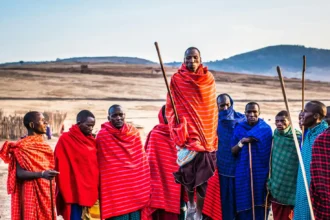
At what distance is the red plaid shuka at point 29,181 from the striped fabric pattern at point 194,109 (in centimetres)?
147

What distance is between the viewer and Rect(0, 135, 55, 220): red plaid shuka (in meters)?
Answer: 5.43

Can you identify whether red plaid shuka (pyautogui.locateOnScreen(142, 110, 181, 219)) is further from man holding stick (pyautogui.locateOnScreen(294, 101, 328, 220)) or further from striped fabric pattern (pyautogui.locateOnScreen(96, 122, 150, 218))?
man holding stick (pyautogui.locateOnScreen(294, 101, 328, 220))

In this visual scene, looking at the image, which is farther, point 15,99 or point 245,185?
point 15,99

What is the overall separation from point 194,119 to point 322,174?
1622 mm

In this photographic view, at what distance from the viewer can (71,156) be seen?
18.9 ft

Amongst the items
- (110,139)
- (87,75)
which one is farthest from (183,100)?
(87,75)

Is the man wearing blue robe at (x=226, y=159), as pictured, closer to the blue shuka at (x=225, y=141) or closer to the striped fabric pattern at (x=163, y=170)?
the blue shuka at (x=225, y=141)

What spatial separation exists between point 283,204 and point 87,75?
46235 millimetres

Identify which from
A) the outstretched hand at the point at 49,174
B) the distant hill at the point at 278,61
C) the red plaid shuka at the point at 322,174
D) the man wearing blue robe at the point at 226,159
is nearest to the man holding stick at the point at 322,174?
the red plaid shuka at the point at 322,174

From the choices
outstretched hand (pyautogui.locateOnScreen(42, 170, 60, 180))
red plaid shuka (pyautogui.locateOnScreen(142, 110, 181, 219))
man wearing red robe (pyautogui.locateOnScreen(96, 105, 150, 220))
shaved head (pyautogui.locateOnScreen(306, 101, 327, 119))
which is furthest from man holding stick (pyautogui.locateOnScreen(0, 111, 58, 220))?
shaved head (pyautogui.locateOnScreen(306, 101, 327, 119))

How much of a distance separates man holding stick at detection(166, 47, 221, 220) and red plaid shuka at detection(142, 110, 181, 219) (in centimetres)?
68

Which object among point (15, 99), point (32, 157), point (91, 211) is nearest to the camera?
point (32, 157)

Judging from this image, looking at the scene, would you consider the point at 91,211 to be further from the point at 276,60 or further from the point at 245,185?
the point at 276,60

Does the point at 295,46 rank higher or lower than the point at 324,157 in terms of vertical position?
higher
